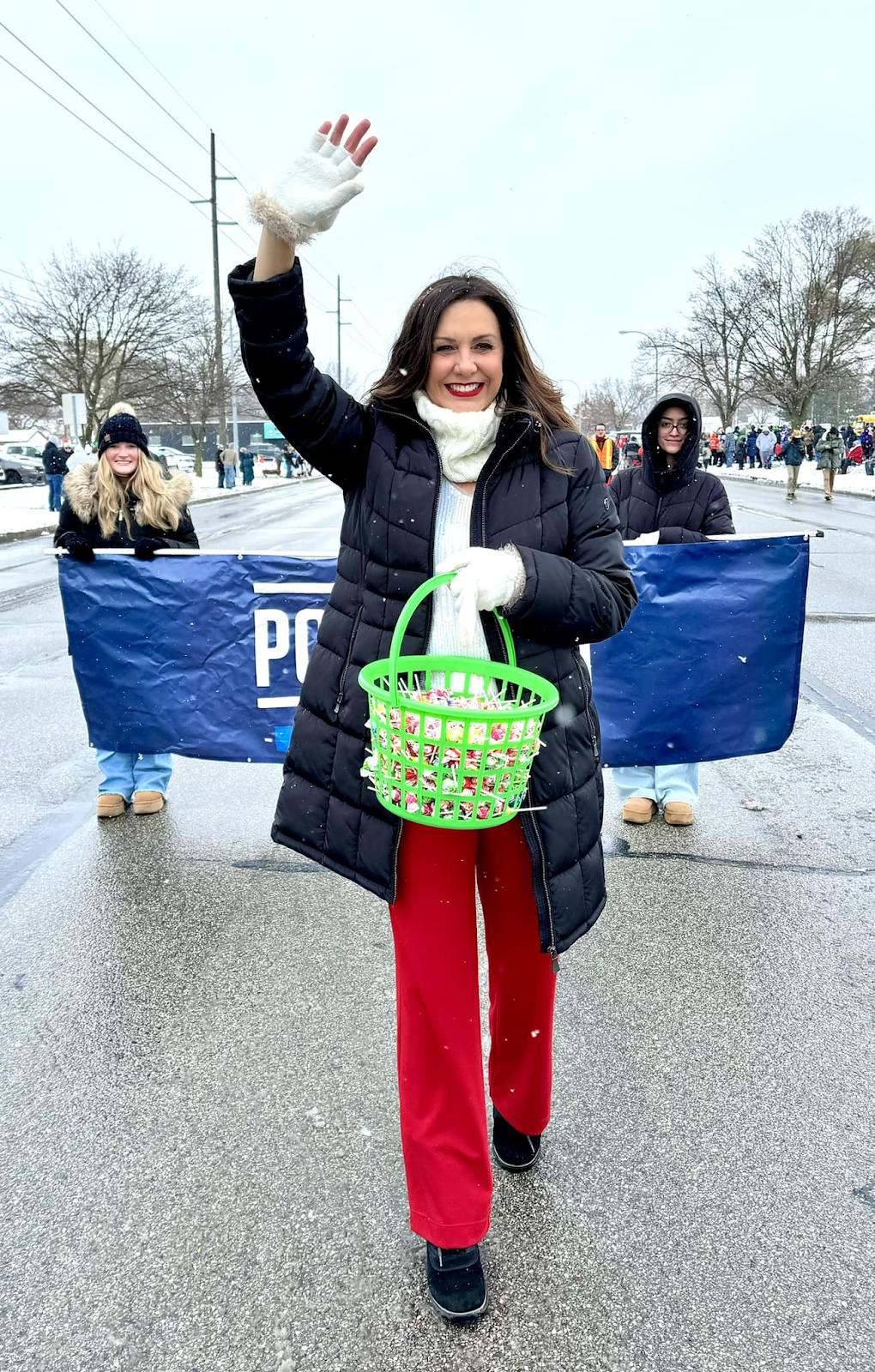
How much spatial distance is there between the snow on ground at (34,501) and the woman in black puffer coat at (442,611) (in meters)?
18.7

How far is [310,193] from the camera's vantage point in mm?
2115

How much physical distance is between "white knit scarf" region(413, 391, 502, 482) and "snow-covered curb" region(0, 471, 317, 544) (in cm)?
1237

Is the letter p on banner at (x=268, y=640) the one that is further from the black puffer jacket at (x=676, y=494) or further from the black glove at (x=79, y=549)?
the black puffer jacket at (x=676, y=494)

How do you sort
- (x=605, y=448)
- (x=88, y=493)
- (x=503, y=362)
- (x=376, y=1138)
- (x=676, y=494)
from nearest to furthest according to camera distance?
(x=503, y=362)
(x=376, y=1138)
(x=88, y=493)
(x=676, y=494)
(x=605, y=448)

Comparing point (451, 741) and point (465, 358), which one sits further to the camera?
point (465, 358)

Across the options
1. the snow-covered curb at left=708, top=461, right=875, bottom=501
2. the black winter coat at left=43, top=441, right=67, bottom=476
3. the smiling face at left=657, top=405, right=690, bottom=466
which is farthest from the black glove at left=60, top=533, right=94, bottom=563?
the snow-covered curb at left=708, top=461, right=875, bottom=501

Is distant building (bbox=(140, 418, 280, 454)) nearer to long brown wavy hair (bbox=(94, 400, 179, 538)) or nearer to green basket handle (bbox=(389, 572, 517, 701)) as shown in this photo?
long brown wavy hair (bbox=(94, 400, 179, 538))

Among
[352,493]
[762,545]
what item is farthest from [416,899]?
[762,545]

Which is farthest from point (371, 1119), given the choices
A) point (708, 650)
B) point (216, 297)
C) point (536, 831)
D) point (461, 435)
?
point (216, 297)

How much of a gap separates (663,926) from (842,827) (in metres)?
1.47

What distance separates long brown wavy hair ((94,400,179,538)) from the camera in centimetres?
527

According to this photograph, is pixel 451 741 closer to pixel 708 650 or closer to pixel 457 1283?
pixel 457 1283

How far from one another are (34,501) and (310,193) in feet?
113

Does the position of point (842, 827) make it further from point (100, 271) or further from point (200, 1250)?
point (100, 271)
